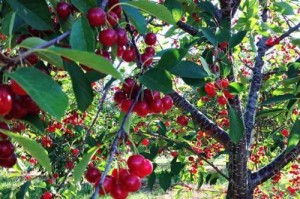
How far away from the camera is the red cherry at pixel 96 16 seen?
0.96m

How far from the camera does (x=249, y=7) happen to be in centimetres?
229

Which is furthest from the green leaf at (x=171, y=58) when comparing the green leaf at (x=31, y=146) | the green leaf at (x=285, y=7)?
the green leaf at (x=285, y=7)

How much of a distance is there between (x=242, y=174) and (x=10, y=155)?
5.74ft

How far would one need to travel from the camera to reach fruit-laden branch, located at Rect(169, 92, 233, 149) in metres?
2.28

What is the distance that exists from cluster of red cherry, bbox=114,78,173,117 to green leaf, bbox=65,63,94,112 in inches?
6.0

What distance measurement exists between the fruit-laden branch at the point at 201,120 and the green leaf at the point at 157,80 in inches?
50.2

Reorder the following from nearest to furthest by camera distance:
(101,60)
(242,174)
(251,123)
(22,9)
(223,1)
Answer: (101,60) < (22,9) < (223,1) < (242,174) < (251,123)

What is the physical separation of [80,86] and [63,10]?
241 mm

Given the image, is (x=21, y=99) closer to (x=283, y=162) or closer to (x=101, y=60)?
(x=101, y=60)

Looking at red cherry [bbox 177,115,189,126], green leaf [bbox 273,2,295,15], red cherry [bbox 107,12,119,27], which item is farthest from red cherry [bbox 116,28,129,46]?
red cherry [bbox 177,115,189,126]

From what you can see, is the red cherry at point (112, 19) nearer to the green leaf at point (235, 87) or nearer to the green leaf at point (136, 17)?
the green leaf at point (136, 17)

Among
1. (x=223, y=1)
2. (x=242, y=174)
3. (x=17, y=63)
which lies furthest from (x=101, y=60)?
(x=242, y=174)

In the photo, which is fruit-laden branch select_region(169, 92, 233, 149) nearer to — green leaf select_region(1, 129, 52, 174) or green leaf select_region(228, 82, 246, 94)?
green leaf select_region(228, 82, 246, 94)

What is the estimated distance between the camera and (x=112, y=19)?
3.49 feet
